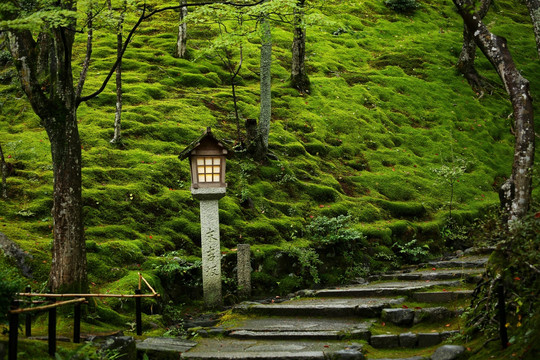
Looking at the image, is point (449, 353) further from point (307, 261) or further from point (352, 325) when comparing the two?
point (307, 261)

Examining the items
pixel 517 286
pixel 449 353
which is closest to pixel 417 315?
pixel 449 353

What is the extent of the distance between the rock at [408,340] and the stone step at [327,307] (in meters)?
1.16

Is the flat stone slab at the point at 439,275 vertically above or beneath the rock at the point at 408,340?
above

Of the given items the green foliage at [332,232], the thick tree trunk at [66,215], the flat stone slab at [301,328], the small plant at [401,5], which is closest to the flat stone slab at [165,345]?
the flat stone slab at [301,328]

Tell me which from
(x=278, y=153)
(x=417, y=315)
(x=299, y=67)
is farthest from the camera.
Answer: (x=299, y=67)

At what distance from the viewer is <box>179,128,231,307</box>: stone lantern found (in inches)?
391

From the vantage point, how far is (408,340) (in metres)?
7.12

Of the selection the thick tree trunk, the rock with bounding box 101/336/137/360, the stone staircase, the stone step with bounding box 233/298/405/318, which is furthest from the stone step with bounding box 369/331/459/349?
the thick tree trunk

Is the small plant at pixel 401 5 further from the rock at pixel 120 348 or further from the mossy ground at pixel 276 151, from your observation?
the rock at pixel 120 348

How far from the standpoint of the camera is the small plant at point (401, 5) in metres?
31.4

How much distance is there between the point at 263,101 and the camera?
15383 mm

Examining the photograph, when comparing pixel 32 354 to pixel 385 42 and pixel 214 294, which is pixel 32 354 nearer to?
pixel 214 294

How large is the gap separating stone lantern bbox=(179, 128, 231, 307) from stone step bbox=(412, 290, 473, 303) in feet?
13.6

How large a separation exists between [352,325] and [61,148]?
19.0 ft
